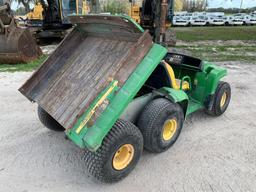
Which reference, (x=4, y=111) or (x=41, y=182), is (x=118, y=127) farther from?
(x=4, y=111)

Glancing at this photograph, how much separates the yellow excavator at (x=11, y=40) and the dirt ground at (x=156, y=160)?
11.8 feet

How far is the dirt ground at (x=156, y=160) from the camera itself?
278 centimetres

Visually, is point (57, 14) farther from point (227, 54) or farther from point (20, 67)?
point (227, 54)

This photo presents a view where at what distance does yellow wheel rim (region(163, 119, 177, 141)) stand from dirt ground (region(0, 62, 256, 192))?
8.7 inches

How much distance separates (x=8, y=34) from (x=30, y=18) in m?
6.16

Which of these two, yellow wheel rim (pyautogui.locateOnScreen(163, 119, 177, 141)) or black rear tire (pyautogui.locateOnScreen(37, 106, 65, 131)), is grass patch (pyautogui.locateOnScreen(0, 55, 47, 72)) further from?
yellow wheel rim (pyautogui.locateOnScreen(163, 119, 177, 141))

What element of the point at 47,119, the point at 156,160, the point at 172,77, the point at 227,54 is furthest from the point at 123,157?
the point at 227,54

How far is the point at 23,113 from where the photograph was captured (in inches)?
177

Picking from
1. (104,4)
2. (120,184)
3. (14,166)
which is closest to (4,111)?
(14,166)

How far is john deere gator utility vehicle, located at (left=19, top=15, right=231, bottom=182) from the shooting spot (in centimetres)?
251

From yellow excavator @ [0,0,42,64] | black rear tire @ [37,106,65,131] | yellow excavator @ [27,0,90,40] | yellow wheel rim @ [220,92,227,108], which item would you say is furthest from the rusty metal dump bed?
yellow excavator @ [27,0,90,40]

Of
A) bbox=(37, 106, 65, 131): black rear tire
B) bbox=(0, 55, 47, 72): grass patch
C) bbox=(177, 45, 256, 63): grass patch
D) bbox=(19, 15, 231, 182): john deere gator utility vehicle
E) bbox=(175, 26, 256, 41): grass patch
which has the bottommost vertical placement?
bbox=(175, 26, 256, 41): grass patch

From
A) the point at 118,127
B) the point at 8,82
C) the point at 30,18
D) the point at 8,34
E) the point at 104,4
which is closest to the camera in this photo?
the point at 118,127

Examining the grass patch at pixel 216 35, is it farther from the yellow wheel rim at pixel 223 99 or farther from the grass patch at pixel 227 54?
the yellow wheel rim at pixel 223 99
